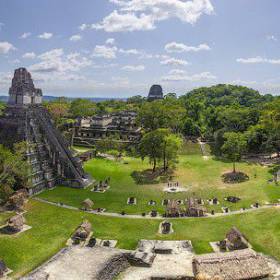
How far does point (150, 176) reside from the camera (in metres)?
52.8

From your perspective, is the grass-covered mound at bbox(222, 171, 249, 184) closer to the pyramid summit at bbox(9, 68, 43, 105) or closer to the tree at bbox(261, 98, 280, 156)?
the tree at bbox(261, 98, 280, 156)

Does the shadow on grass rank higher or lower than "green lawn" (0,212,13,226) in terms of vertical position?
higher

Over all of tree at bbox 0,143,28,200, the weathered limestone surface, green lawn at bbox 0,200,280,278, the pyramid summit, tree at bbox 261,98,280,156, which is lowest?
green lawn at bbox 0,200,280,278

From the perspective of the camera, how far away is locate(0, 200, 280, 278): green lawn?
89.8 feet

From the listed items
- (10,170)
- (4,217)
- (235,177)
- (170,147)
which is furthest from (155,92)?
(4,217)

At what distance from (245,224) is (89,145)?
50109 mm

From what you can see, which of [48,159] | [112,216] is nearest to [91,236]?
[112,216]

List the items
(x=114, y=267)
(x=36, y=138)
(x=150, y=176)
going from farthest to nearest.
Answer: (x=150, y=176), (x=36, y=138), (x=114, y=267)

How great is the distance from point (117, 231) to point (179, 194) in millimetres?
13944

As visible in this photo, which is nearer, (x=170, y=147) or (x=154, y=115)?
(x=170, y=147)

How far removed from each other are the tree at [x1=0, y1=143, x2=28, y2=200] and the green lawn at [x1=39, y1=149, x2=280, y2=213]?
190 inches

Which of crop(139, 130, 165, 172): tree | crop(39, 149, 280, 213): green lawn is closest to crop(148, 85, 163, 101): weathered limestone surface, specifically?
crop(39, 149, 280, 213): green lawn

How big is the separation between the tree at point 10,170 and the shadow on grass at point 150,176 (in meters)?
17.8

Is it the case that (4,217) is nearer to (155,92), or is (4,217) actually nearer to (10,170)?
(10,170)
